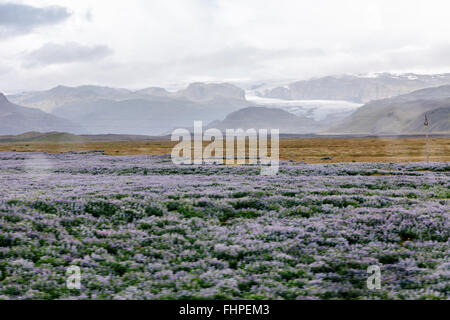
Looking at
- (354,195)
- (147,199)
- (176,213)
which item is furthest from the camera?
(354,195)

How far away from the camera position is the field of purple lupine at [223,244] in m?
9.88

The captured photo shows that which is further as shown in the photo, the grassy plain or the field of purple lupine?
the grassy plain

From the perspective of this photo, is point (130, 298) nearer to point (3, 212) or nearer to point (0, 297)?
point (0, 297)

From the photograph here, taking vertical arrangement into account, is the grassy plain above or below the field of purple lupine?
above

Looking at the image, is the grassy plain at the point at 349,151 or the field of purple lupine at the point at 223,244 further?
the grassy plain at the point at 349,151

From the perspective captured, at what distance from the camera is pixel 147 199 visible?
18906mm

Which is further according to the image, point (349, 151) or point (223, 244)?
point (349, 151)

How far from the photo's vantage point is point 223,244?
12914 millimetres

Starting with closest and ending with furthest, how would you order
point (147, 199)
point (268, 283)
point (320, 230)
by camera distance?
1. point (268, 283)
2. point (320, 230)
3. point (147, 199)

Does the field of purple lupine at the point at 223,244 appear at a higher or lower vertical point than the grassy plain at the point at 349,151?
lower

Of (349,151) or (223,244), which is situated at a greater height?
(349,151)

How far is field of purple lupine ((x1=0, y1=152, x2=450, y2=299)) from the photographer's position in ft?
32.4

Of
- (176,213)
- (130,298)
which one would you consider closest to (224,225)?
(176,213)

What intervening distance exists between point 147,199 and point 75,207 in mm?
3438
